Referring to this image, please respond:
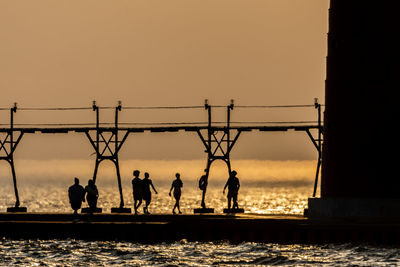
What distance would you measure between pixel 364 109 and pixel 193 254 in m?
6.95

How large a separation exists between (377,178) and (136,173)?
30.5ft

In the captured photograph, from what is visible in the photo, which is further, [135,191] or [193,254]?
[135,191]

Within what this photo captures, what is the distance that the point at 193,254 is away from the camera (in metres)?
33.5

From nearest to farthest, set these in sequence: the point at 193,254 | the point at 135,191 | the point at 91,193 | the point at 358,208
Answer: the point at 193,254 < the point at 358,208 < the point at 91,193 < the point at 135,191

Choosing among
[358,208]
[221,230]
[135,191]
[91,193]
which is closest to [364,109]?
[358,208]

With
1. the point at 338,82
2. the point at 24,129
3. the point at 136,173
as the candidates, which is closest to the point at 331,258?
the point at 338,82

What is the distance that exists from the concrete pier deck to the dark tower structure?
83 centimetres

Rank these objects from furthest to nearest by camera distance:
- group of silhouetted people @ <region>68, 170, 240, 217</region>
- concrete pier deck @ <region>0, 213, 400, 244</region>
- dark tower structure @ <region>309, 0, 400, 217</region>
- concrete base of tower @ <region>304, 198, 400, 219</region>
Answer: group of silhouetted people @ <region>68, 170, 240, 217</region> < dark tower structure @ <region>309, 0, 400, 217</region> < concrete base of tower @ <region>304, 198, 400, 219</region> < concrete pier deck @ <region>0, 213, 400, 244</region>

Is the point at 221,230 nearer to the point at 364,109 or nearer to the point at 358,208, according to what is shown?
the point at 358,208

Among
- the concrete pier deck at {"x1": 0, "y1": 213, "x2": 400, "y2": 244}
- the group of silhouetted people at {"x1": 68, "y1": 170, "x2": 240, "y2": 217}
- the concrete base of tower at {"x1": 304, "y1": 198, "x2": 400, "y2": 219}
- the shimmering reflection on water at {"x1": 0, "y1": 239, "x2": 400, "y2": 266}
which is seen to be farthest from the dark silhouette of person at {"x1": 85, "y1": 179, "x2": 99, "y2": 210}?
the concrete base of tower at {"x1": 304, "y1": 198, "x2": 400, "y2": 219}

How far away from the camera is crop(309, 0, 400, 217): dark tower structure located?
33.4 metres

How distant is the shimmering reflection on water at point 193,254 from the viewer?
31406 mm

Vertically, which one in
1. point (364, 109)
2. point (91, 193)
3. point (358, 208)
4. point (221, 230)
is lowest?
point (221, 230)

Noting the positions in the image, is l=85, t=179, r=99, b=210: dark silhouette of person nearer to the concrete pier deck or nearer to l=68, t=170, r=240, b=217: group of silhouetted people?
l=68, t=170, r=240, b=217: group of silhouetted people
